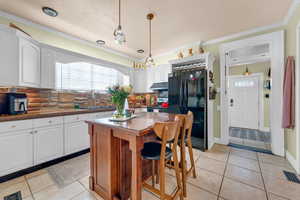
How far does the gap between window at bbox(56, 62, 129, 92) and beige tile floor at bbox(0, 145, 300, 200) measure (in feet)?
5.87

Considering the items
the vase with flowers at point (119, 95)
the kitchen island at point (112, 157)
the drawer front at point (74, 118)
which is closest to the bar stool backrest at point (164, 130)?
the kitchen island at point (112, 157)

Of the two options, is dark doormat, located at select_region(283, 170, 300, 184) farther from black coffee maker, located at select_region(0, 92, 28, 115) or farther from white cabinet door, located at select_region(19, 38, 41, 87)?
white cabinet door, located at select_region(19, 38, 41, 87)

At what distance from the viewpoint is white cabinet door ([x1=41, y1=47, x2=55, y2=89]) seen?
2523mm

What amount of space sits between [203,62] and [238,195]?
2854 millimetres

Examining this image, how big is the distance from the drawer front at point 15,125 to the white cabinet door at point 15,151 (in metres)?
0.07

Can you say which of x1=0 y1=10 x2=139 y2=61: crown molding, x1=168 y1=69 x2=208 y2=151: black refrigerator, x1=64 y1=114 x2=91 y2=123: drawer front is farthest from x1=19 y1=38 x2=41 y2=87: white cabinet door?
x1=168 y1=69 x2=208 y2=151: black refrigerator

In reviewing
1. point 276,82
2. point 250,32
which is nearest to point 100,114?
point 276,82

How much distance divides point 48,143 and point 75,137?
0.45 m

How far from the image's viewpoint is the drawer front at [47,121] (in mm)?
2102

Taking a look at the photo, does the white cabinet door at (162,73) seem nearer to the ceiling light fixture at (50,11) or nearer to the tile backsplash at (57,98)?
the tile backsplash at (57,98)

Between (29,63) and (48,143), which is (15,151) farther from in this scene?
(29,63)

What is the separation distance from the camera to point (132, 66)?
15.8 ft

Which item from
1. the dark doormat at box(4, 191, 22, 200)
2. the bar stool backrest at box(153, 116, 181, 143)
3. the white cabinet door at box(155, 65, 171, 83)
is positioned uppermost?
the white cabinet door at box(155, 65, 171, 83)

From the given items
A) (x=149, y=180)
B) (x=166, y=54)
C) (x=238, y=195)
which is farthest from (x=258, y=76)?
(x=149, y=180)
